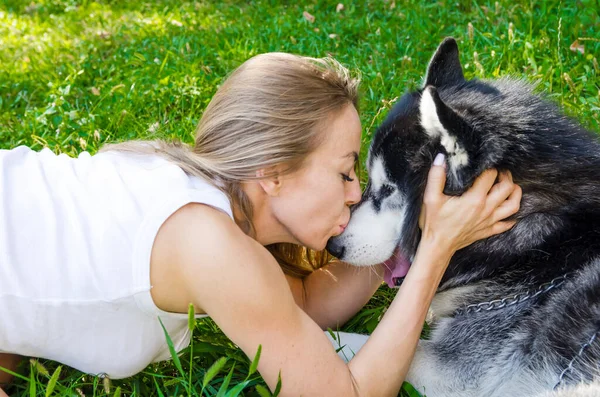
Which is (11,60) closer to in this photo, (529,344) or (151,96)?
(151,96)

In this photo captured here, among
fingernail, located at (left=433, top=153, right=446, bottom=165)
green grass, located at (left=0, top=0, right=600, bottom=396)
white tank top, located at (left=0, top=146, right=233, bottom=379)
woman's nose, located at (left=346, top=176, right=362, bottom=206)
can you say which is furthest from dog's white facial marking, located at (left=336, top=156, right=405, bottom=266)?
white tank top, located at (left=0, top=146, right=233, bottom=379)

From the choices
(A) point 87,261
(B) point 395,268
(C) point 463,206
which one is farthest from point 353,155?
(A) point 87,261

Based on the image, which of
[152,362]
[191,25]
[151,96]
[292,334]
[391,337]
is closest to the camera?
[292,334]

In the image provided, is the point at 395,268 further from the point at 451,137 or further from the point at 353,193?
the point at 451,137

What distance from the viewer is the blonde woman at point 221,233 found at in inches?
86.5

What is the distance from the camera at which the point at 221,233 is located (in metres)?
2.14

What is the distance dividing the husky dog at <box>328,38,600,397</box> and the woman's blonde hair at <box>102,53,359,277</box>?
1.20 feet

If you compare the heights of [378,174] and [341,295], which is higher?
[378,174]

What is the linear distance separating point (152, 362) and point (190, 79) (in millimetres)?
2668

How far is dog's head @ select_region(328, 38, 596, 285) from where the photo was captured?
2.42m

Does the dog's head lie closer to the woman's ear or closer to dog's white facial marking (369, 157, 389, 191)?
dog's white facial marking (369, 157, 389, 191)

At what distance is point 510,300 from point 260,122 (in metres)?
1.14

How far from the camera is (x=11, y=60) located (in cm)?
593

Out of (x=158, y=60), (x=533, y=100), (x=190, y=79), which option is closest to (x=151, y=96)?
(x=190, y=79)
